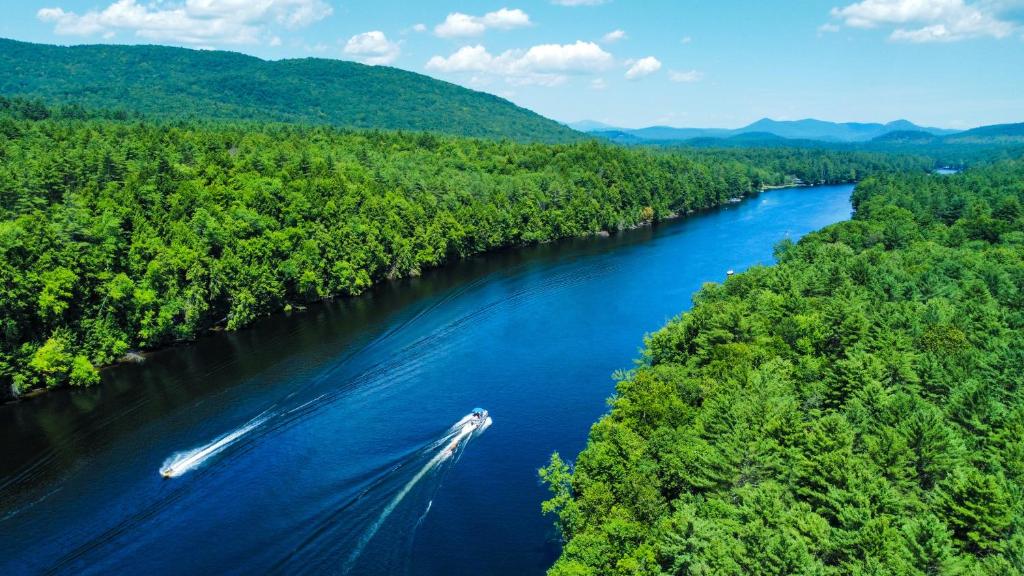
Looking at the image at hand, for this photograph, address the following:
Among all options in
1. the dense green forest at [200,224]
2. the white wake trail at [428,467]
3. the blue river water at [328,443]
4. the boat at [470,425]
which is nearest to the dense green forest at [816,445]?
the blue river water at [328,443]

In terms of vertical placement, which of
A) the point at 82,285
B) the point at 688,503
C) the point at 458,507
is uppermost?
the point at 82,285

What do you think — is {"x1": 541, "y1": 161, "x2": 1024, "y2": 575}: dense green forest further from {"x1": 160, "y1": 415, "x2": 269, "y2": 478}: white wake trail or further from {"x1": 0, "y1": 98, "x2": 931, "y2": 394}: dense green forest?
{"x1": 0, "y1": 98, "x2": 931, "y2": 394}: dense green forest

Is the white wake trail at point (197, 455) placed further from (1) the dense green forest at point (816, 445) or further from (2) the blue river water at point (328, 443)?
(1) the dense green forest at point (816, 445)

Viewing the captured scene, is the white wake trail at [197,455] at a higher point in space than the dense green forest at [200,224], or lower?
lower

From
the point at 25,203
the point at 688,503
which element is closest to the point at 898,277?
the point at 688,503

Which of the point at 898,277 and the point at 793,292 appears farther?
the point at 898,277

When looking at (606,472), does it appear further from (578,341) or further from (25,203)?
(25,203)

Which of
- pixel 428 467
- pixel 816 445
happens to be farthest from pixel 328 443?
pixel 816 445

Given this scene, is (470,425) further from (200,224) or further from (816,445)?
(200,224)
